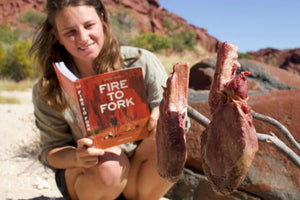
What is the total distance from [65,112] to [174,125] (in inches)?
51.5

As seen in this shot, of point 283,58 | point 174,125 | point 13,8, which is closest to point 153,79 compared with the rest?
point 174,125

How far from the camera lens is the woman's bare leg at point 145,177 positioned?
1813 mm

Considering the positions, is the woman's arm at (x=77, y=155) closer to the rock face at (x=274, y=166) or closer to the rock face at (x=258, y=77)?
the rock face at (x=274, y=166)

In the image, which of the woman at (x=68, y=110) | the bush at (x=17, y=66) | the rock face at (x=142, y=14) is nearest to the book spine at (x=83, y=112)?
the woman at (x=68, y=110)

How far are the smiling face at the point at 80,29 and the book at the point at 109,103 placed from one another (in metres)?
0.21

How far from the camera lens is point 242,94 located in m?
0.53

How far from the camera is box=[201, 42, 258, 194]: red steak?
53cm

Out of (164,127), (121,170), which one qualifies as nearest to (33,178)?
(121,170)

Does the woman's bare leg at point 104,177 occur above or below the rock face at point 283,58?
above

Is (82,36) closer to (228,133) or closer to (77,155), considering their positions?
(77,155)

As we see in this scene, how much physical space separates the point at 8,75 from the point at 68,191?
11.3m

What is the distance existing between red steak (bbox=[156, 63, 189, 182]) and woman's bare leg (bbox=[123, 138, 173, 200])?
1126 mm

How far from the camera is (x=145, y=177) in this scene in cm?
185

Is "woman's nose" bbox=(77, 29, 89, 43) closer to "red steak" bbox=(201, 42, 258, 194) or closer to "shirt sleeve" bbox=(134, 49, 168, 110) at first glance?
"shirt sleeve" bbox=(134, 49, 168, 110)
